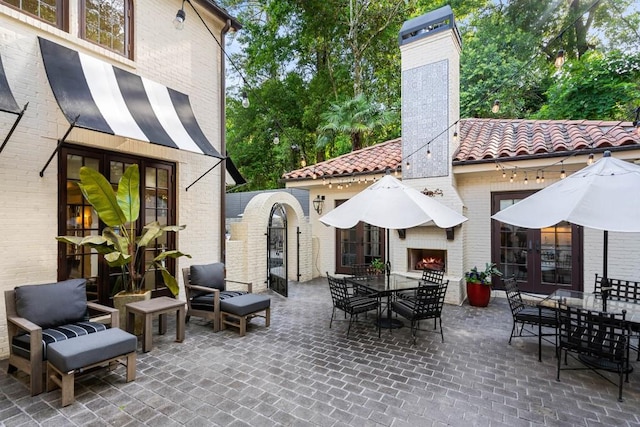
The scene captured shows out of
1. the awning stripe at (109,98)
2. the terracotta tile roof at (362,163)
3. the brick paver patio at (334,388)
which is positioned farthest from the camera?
the terracotta tile roof at (362,163)

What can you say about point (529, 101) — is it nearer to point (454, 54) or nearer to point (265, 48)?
point (454, 54)

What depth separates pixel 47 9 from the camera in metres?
5.26

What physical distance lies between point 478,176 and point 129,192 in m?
8.38

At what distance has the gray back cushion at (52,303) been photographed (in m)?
4.02

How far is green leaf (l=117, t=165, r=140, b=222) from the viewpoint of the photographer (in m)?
5.21

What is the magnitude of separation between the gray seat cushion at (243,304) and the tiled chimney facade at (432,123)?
4346mm

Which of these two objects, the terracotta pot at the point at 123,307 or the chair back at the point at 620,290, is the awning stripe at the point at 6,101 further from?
the chair back at the point at 620,290

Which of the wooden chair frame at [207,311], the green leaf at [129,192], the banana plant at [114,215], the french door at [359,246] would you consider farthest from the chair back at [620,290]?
the green leaf at [129,192]

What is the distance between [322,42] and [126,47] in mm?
13203

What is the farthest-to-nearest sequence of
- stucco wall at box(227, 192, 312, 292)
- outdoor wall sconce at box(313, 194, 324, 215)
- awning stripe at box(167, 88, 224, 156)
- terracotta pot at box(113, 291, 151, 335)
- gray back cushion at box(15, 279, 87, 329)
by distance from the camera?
outdoor wall sconce at box(313, 194, 324, 215) < stucco wall at box(227, 192, 312, 292) < awning stripe at box(167, 88, 224, 156) < terracotta pot at box(113, 291, 151, 335) < gray back cushion at box(15, 279, 87, 329)

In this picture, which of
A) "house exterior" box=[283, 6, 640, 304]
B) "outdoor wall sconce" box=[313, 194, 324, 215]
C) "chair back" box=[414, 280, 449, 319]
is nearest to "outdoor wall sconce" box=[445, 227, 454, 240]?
"house exterior" box=[283, 6, 640, 304]

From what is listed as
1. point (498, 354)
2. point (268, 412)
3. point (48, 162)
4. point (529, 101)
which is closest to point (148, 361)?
point (268, 412)

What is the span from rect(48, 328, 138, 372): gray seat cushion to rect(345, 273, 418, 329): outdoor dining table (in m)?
3.85

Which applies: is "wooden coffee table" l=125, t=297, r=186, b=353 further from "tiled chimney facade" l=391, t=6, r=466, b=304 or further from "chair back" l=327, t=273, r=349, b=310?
"tiled chimney facade" l=391, t=6, r=466, b=304
